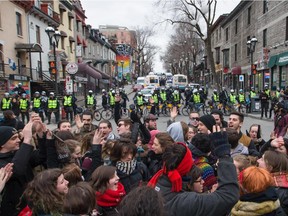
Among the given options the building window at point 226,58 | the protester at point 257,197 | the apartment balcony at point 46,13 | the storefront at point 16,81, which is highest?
the apartment balcony at point 46,13

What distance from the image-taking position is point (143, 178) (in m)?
3.60

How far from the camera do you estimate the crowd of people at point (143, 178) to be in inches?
80.4

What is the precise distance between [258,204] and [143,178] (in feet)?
4.99

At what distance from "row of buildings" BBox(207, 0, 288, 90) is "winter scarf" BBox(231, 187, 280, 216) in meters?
19.8

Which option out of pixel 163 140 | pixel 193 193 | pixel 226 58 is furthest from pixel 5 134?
pixel 226 58

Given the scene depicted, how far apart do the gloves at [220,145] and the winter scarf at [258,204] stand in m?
0.62

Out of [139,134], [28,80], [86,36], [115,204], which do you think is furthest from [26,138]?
[86,36]

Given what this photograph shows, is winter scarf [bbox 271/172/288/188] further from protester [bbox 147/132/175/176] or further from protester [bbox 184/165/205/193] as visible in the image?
protester [bbox 147/132/175/176]

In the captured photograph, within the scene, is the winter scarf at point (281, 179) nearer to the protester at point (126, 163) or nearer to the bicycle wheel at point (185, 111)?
the protester at point (126, 163)

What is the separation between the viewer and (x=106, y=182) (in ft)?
9.35

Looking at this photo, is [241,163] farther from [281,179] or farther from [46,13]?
[46,13]

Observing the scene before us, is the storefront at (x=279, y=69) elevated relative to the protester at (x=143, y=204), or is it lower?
elevated

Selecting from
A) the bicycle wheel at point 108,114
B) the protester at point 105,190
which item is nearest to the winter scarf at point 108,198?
the protester at point 105,190

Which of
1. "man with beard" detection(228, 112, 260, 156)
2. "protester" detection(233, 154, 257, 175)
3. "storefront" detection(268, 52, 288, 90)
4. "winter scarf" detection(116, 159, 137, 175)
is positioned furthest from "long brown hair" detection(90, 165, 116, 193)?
"storefront" detection(268, 52, 288, 90)
